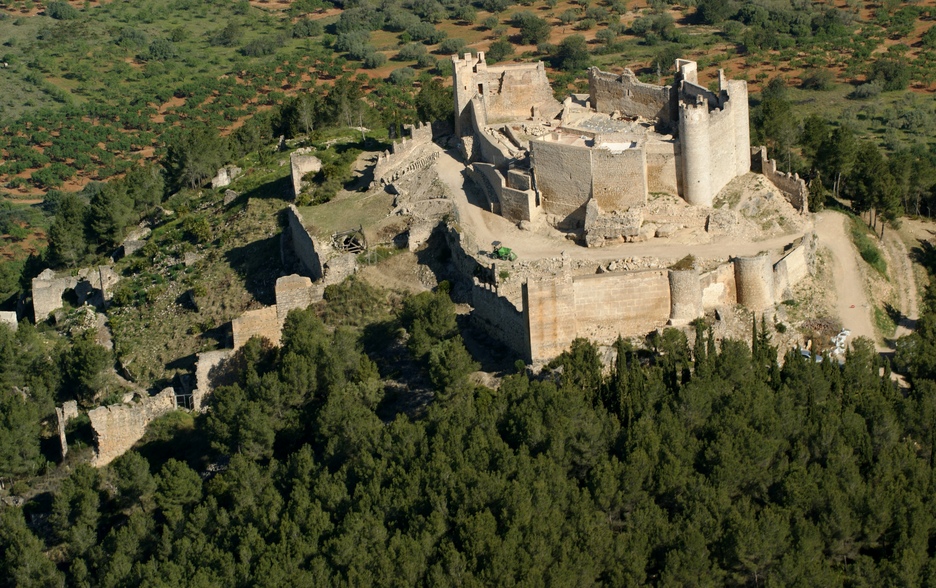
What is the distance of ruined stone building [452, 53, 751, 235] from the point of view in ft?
168

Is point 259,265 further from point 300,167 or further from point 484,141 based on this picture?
point 484,141

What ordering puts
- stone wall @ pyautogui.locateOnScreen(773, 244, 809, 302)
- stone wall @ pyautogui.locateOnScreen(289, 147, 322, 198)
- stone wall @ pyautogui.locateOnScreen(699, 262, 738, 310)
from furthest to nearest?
1. stone wall @ pyautogui.locateOnScreen(289, 147, 322, 198)
2. stone wall @ pyautogui.locateOnScreen(773, 244, 809, 302)
3. stone wall @ pyautogui.locateOnScreen(699, 262, 738, 310)

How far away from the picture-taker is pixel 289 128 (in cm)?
7212

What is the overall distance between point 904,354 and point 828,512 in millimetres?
9608

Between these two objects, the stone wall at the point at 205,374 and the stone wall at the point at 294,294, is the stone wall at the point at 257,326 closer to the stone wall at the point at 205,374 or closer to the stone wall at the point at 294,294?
the stone wall at the point at 294,294

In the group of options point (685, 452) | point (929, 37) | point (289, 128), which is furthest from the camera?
point (929, 37)

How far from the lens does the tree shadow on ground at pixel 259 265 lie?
54469mm

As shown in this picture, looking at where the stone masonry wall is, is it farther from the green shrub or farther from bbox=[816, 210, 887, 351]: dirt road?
the green shrub

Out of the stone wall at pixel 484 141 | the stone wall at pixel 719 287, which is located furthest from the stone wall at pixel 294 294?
the stone wall at pixel 719 287

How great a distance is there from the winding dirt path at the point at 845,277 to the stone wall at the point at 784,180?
135 cm

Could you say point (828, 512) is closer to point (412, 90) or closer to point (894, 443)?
point (894, 443)

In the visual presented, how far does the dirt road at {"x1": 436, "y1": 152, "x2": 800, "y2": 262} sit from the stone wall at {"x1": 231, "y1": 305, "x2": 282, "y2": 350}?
7566 millimetres

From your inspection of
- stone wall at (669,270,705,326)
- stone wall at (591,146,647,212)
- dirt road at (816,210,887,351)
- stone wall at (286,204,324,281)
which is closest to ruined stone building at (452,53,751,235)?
stone wall at (591,146,647,212)

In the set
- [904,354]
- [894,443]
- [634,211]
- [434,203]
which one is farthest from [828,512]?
[434,203]
